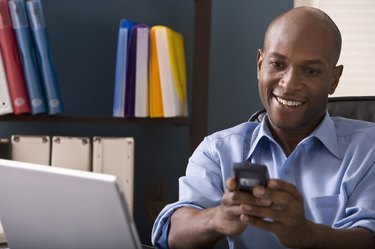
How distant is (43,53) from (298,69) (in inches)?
39.1

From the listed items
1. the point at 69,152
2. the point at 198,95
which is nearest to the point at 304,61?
the point at 198,95

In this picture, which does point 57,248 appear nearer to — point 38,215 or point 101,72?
point 38,215

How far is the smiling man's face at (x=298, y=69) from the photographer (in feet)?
4.57

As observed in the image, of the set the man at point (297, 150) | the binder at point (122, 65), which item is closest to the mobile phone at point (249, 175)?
the man at point (297, 150)

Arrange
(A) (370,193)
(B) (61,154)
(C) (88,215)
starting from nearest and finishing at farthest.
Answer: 1. (C) (88,215)
2. (A) (370,193)
3. (B) (61,154)

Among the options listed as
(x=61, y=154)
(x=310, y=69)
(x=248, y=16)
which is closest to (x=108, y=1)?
(x=248, y=16)

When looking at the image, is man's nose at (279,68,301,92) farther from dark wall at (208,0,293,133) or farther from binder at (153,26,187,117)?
dark wall at (208,0,293,133)

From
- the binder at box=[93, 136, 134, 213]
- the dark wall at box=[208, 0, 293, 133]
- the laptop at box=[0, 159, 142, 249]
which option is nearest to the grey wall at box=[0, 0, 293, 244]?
the dark wall at box=[208, 0, 293, 133]

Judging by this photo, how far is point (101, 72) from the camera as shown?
95.9 inches

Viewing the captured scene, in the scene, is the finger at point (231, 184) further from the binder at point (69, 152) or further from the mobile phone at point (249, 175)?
the binder at point (69, 152)

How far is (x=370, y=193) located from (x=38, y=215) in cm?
68

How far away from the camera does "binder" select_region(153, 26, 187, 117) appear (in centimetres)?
211

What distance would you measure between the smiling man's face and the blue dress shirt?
0.05 meters

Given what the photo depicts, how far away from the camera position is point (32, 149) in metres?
2.04
